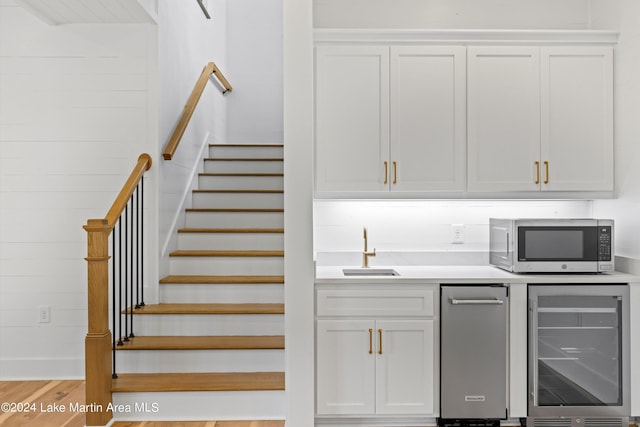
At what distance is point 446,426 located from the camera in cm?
262

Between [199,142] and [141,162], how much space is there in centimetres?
135

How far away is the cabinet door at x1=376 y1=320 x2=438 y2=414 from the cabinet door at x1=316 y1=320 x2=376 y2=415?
6cm

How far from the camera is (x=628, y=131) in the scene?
2754mm

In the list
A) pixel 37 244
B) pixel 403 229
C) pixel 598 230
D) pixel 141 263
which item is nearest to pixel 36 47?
pixel 37 244

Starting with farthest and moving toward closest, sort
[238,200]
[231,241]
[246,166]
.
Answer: [246,166] < [238,200] < [231,241]

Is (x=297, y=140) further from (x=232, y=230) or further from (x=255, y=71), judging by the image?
(x=255, y=71)

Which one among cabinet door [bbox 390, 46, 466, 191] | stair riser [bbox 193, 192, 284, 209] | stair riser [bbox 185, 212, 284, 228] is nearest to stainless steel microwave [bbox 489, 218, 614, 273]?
cabinet door [bbox 390, 46, 466, 191]

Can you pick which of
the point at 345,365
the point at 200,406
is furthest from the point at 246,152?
the point at 345,365

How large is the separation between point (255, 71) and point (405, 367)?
171 inches

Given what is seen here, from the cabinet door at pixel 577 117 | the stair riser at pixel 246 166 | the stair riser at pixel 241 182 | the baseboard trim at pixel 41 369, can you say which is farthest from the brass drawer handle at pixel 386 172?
the baseboard trim at pixel 41 369

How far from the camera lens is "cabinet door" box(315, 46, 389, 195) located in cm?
279

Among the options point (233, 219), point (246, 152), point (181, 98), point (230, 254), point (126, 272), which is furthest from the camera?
point (246, 152)

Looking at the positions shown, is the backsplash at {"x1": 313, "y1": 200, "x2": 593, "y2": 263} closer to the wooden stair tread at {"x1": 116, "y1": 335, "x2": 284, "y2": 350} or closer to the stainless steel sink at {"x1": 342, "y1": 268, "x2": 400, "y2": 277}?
the stainless steel sink at {"x1": 342, "y1": 268, "x2": 400, "y2": 277}

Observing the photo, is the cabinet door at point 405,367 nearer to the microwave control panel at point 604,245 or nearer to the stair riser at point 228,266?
the microwave control panel at point 604,245
